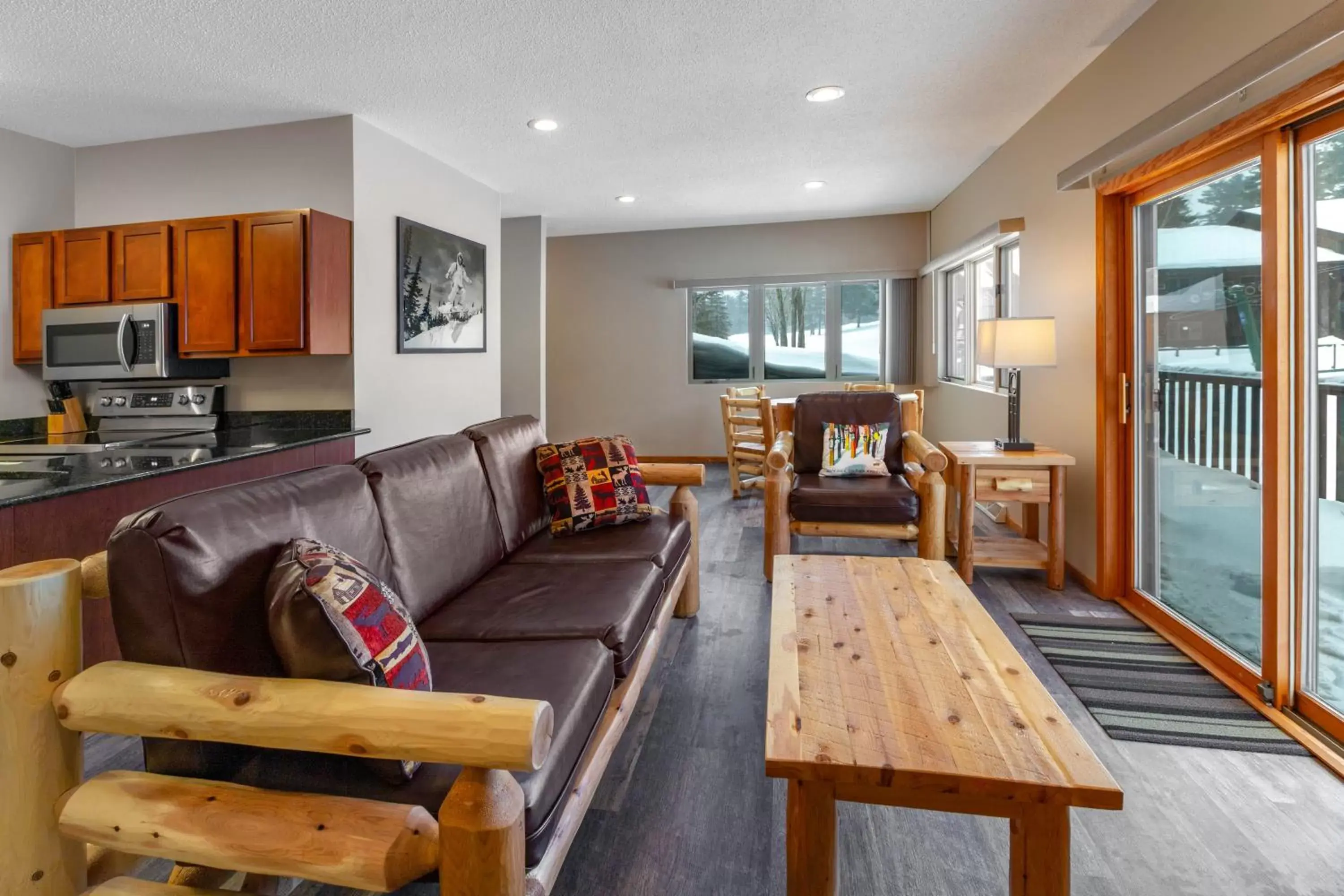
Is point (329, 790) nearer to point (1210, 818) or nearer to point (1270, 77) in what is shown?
point (1210, 818)

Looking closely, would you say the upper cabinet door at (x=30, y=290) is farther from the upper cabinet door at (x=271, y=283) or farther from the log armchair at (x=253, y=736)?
the log armchair at (x=253, y=736)

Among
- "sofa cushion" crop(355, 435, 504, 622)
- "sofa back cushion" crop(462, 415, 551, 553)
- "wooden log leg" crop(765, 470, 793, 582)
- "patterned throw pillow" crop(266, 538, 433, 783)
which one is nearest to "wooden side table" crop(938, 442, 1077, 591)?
"wooden log leg" crop(765, 470, 793, 582)

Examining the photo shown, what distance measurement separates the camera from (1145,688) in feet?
7.72

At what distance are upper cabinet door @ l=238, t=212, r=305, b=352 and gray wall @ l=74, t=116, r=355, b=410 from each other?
1.07ft

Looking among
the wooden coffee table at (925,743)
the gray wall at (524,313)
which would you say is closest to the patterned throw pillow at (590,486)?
the wooden coffee table at (925,743)

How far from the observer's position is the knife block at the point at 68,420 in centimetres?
391

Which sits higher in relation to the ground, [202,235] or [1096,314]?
[202,235]

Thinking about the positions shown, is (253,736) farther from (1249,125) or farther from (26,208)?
(26,208)

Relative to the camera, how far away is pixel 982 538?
369cm

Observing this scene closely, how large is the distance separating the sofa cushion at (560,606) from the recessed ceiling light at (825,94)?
Answer: 2.56 meters

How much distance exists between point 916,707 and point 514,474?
169cm

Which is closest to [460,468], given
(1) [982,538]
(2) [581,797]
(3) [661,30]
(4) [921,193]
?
(2) [581,797]

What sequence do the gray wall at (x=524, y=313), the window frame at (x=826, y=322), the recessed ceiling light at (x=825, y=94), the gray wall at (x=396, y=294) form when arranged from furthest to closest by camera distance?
the window frame at (x=826, y=322) < the gray wall at (x=524, y=313) < the gray wall at (x=396, y=294) < the recessed ceiling light at (x=825, y=94)

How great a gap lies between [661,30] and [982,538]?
2857 millimetres
